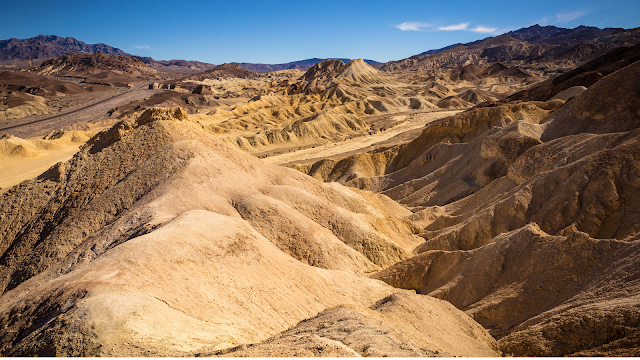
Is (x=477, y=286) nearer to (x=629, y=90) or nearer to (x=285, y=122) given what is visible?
(x=629, y=90)

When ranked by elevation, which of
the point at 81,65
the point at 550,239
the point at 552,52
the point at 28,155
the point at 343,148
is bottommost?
the point at 550,239

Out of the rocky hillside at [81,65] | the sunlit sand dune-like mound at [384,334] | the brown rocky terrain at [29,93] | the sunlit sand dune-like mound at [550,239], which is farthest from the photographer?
the rocky hillside at [81,65]

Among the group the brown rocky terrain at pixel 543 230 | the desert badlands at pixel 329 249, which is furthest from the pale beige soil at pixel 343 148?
the brown rocky terrain at pixel 543 230

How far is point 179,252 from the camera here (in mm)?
12453

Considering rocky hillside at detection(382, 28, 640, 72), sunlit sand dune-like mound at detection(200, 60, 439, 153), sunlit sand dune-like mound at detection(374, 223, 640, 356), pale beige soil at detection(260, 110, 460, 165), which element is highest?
rocky hillside at detection(382, 28, 640, 72)

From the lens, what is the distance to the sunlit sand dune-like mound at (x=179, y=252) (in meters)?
8.93

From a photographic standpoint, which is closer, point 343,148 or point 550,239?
point 550,239

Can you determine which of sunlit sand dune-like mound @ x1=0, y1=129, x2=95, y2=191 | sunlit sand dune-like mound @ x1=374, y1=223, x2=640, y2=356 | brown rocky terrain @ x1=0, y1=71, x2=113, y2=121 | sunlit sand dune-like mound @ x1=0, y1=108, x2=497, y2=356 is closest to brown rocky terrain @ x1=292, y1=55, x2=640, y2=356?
sunlit sand dune-like mound @ x1=374, y1=223, x2=640, y2=356

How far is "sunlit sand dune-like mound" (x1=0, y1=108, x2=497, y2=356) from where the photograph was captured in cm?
893

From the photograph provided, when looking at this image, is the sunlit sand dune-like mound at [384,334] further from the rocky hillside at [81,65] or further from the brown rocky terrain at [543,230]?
the rocky hillside at [81,65]

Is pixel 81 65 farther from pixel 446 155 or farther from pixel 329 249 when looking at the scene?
pixel 329 249

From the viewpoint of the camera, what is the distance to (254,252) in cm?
1416

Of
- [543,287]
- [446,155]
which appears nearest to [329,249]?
[543,287]

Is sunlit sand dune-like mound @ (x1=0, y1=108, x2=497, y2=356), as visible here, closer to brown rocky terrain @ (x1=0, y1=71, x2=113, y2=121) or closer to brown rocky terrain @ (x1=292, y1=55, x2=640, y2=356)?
brown rocky terrain @ (x1=292, y1=55, x2=640, y2=356)
